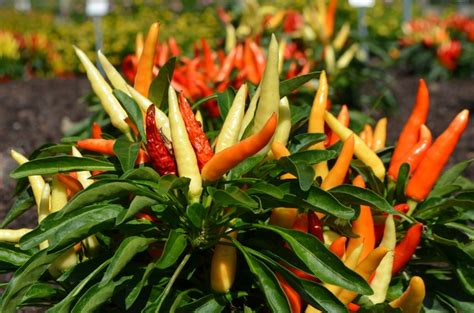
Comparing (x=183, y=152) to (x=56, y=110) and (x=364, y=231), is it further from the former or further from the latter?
(x=56, y=110)

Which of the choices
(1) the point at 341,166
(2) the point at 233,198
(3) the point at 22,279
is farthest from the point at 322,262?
(3) the point at 22,279

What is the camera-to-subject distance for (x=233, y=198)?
1.81 metres

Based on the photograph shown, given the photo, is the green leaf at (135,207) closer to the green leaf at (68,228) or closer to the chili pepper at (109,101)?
the green leaf at (68,228)

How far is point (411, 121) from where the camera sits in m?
2.54

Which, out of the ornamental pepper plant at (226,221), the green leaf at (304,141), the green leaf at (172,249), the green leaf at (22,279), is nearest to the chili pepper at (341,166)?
the ornamental pepper plant at (226,221)

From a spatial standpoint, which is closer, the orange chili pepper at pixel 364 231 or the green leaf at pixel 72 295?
the green leaf at pixel 72 295

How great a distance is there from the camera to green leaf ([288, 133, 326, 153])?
2256mm

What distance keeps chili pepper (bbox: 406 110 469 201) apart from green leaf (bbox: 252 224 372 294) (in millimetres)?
560

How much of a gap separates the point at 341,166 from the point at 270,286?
44 centimetres

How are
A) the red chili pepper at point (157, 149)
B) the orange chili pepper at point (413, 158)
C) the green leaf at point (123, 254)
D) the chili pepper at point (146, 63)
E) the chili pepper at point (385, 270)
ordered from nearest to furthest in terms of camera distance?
the green leaf at point (123, 254)
the red chili pepper at point (157, 149)
the chili pepper at point (385, 270)
the chili pepper at point (146, 63)
the orange chili pepper at point (413, 158)

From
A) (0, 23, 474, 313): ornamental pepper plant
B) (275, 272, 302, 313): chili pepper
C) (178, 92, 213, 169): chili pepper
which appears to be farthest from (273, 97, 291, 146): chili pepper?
(275, 272, 302, 313): chili pepper

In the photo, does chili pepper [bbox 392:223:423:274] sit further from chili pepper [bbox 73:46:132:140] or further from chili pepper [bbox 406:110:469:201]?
chili pepper [bbox 73:46:132:140]

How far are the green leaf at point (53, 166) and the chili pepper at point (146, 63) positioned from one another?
408 mm

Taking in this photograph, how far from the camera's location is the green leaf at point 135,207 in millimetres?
1748
